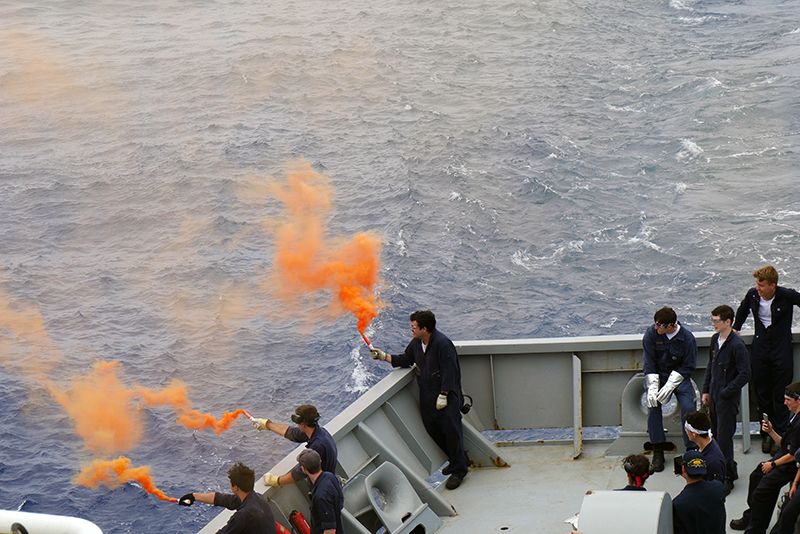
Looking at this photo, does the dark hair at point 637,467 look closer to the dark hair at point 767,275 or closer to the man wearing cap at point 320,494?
the man wearing cap at point 320,494

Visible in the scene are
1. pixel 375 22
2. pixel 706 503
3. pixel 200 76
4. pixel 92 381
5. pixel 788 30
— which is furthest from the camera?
pixel 375 22

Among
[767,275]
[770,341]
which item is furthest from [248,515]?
[770,341]

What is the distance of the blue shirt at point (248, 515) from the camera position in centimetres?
575

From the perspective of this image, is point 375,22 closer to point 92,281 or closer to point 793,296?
point 92,281

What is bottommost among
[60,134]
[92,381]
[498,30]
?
[92,381]

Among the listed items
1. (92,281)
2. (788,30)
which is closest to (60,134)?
(92,281)

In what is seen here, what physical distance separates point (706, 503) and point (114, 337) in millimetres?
22100

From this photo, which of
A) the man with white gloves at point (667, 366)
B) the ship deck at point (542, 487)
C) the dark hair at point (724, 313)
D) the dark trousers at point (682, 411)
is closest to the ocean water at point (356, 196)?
the ship deck at point (542, 487)

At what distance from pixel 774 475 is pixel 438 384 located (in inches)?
126

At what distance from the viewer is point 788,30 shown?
46031 mm

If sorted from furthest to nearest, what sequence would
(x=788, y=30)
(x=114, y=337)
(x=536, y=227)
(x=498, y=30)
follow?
(x=498, y=30) < (x=788, y=30) < (x=536, y=227) < (x=114, y=337)

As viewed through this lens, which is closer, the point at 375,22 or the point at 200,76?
the point at 200,76

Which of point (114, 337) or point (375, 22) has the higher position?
point (375, 22)

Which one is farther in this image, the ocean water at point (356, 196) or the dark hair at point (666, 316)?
the ocean water at point (356, 196)
